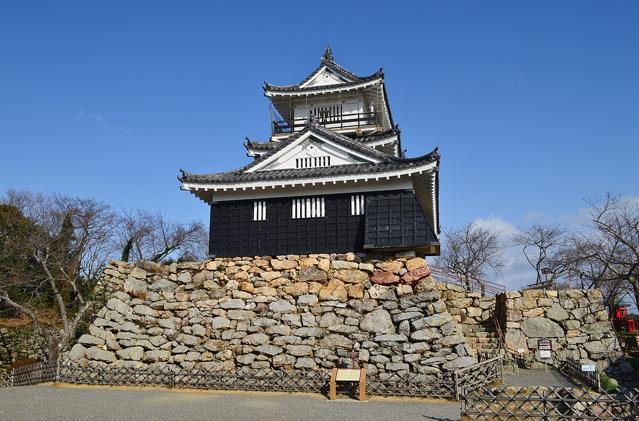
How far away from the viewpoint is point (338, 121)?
79.2 ft

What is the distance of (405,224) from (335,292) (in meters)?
3.22

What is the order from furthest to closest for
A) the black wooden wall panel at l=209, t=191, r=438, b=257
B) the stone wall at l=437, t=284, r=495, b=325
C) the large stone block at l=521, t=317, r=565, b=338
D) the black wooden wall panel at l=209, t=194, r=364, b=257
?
the stone wall at l=437, t=284, r=495, b=325 → the large stone block at l=521, t=317, r=565, b=338 → the black wooden wall panel at l=209, t=194, r=364, b=257 → the black wooden wall panel at l=209, t=191, r=438, b=257

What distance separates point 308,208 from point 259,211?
5.91 feet

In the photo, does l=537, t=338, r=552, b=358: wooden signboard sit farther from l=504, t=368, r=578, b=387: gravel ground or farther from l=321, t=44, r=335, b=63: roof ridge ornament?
l=321, t=44, r=335, b=63: roof ridge ornament

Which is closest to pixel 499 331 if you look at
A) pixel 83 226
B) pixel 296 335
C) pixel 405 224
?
pixel 405 224

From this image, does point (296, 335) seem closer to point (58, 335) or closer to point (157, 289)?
point (157, 289)

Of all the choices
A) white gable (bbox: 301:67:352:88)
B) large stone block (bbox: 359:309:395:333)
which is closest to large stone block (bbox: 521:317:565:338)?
large stone block (bbox: 359:309:395:333)

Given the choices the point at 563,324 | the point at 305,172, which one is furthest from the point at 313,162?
the point at 563,324

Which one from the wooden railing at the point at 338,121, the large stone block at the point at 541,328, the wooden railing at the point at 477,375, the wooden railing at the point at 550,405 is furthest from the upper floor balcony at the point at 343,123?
the wooden railing at the point at 550,405

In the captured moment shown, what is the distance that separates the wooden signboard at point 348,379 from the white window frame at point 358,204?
5789 mm

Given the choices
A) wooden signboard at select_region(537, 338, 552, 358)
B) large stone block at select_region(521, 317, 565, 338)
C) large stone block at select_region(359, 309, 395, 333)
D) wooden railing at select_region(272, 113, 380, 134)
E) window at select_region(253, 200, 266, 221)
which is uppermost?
wooden railing at select_region(272, 113, 380, 134)

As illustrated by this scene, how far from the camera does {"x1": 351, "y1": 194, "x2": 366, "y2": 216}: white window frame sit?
16.1m

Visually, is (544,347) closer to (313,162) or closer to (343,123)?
(313,162)

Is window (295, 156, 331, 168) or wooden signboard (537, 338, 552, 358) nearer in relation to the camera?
wooden signboard (537, 338, 552, 358)
